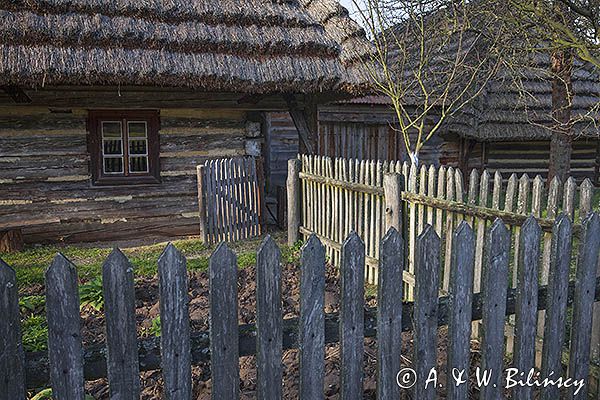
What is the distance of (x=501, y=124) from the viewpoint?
14.6m

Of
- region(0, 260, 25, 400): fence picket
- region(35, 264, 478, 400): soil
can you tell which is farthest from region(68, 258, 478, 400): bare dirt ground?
region(0, 260, 25, 400): fence picket

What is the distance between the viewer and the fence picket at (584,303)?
2.90 m

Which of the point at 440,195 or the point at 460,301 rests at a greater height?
the point at 440,195

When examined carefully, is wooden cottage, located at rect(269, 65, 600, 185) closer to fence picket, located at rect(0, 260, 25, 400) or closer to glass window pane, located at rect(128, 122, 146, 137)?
glass window pane, located at rect(128, 122, 146, 137)

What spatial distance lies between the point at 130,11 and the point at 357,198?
180 inches

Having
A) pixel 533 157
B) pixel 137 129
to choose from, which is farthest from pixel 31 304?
pixel 533 157

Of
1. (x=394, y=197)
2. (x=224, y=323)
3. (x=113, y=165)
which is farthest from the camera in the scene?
(x=113, y=165)

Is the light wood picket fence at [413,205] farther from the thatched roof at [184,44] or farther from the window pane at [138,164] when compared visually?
the window pane at [138,164]

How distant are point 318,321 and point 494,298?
3.20 ft

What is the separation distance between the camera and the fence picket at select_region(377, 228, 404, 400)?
2400 millimetres

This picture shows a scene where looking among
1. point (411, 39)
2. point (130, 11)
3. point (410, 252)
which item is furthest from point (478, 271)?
point (411, 39)

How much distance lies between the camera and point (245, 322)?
14.5ft

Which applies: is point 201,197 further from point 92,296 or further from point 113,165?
point 92,296

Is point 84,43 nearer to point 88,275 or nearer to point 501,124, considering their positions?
point 88,275
